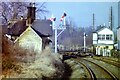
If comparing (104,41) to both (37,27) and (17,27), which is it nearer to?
(37,27)

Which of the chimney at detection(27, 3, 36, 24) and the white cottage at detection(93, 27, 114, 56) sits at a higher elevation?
the chimney at detection(27, 3, 36, 24)

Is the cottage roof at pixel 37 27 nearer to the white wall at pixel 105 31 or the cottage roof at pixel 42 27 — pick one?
the cottage roof at pixel 42 27

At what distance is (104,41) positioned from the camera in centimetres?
1365

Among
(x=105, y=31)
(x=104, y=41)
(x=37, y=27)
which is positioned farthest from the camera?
(x=105, y=31)

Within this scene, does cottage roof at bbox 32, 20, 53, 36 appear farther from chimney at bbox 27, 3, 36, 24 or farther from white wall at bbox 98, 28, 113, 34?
white wall at bbox 98, 28, 113, 34

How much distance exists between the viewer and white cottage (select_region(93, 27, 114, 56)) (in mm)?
13320

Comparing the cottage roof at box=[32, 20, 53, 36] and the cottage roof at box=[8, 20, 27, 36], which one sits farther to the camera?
the cottage roof at box=[32, 20, 53, 36]

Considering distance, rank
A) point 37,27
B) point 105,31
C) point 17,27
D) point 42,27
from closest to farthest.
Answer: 1. point 17,27
2. point 37,27
3. point 42,27
4. point 105,31

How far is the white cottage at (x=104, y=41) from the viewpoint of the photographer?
13.3 metres

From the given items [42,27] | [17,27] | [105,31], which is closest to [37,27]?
[42,27]

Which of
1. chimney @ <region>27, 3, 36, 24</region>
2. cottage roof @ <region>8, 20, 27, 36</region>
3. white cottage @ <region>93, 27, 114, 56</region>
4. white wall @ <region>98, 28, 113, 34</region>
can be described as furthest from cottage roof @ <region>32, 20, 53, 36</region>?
white wall @ <region>98, 28, 113, 34</region>

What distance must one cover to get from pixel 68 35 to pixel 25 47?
180cm

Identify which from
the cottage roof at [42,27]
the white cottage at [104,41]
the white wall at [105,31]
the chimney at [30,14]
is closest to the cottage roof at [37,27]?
the cottage roof at [42,27]

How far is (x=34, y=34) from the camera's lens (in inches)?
428
